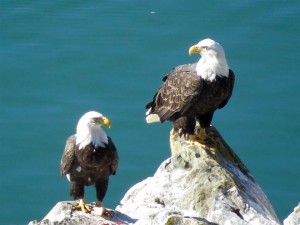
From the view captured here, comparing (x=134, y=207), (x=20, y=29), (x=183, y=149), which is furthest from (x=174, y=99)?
(x=20, y=29)

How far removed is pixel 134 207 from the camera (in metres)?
9.29

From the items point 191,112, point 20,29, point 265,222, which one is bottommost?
point 265,222

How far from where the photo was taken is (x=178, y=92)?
10672mm

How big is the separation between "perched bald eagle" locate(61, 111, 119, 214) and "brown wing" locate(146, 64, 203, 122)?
1.14 meters

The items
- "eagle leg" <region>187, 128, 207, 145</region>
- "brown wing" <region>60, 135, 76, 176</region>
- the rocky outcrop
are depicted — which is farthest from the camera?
"eagle leg" <region>187, 128, 207, 145</region>

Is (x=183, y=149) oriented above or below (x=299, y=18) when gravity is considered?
below

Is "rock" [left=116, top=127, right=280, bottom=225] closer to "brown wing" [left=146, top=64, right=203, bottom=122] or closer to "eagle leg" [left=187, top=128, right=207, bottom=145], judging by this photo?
"eagle leg" [left=187, top=128, right=207, bottom=145]

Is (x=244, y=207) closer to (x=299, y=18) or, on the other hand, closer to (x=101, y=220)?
(x=101, y=220)

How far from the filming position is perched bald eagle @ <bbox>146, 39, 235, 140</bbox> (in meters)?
10.2

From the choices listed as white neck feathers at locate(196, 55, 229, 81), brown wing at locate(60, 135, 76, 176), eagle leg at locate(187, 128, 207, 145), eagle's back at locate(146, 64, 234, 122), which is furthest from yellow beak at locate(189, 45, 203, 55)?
brown wing at locate(60, 135, 76, 176)

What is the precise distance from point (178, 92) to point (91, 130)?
147cm

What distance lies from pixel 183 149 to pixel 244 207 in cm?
152

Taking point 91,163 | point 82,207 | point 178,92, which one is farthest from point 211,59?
point 82,207

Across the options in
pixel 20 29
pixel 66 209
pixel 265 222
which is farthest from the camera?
pixel 20 29
